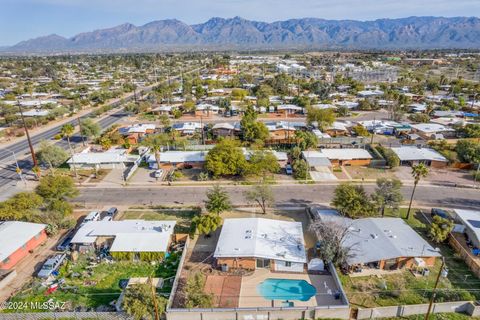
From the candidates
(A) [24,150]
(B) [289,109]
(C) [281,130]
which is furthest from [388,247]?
(A) [24,150]

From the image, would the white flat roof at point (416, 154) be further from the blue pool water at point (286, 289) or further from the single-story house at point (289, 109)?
the single-story house at point (289, 109)

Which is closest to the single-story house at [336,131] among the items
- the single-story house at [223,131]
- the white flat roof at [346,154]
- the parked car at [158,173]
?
the white flat roof at [346,154]

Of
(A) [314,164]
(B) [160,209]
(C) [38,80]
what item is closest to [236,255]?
(B) [160,209]

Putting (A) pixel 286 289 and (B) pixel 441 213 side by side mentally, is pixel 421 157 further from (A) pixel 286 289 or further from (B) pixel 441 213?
(A) pixel 286 289

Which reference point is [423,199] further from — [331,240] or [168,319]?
[168,319]

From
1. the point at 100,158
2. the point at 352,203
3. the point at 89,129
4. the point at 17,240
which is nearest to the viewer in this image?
the point at 17,240

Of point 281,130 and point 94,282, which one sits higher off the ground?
point 281,130
